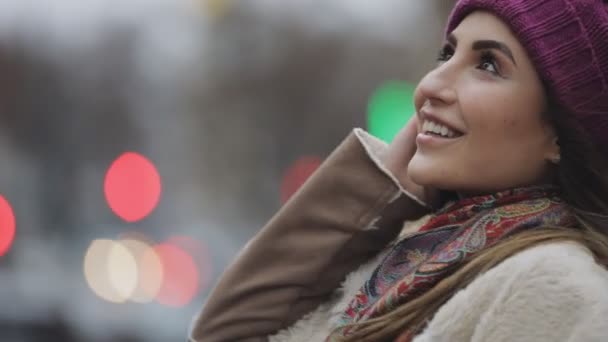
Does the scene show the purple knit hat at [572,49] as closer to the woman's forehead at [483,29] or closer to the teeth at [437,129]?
the woman's forehead at [483,29]

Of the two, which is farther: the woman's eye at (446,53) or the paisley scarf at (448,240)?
the woman's eye at (446,53)

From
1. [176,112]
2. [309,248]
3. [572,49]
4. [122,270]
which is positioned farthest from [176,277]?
[572,49]

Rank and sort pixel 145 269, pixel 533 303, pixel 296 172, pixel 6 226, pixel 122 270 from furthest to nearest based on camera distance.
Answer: pixel 296 172 → pixel 6 226 → pixel 145 269 → pixel 122 270 → pixel 533 303

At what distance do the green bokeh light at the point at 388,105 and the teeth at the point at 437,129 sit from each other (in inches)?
240

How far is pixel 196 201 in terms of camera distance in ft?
28.6

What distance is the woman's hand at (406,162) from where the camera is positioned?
190cm

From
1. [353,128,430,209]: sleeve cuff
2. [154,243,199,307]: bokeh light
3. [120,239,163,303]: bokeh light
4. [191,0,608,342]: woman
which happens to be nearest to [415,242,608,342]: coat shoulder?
[191,0,608,342]: woman

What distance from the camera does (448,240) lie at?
1629mm

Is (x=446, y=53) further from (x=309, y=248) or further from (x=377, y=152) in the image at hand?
(x=309, y=248)

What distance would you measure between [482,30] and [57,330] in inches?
231

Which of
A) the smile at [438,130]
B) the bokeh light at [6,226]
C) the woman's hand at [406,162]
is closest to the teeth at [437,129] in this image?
the smile at [438,130]

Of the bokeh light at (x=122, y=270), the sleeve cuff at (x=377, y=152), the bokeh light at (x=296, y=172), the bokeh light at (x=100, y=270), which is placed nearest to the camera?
the sleeve cuff at (x=377, y=152)

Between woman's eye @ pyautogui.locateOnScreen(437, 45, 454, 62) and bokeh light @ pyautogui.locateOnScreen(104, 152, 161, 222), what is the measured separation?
664 centimetres

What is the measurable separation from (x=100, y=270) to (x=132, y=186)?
146cm
